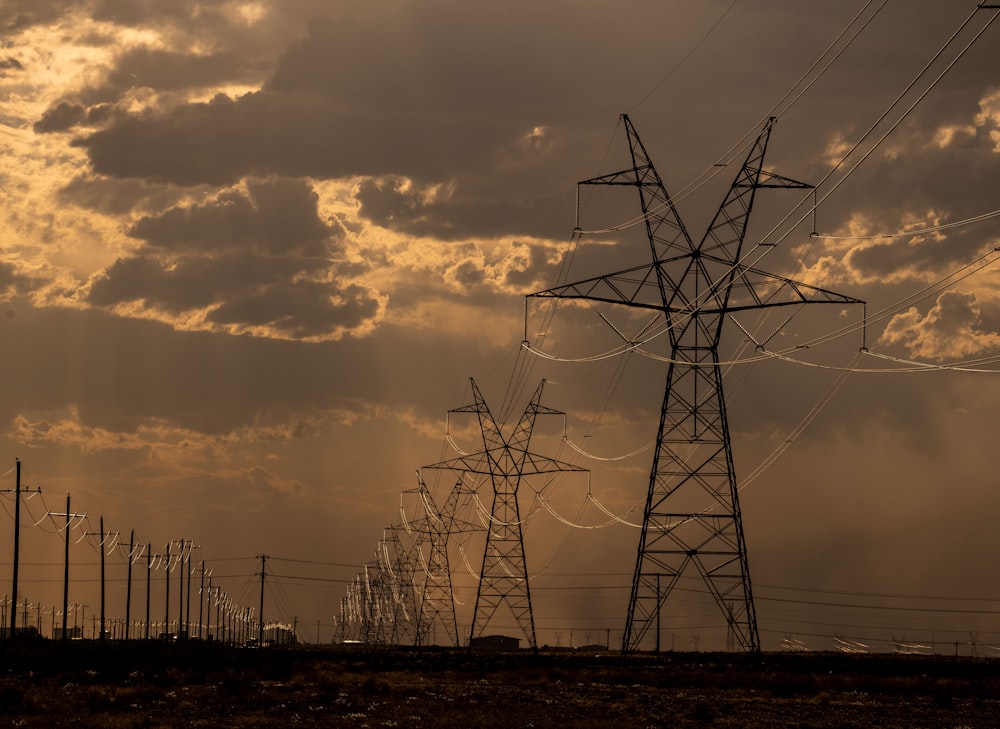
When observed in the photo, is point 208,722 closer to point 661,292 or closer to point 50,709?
point 50,709

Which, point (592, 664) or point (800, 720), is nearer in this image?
point (800, 720)

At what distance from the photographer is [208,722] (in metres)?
45.0

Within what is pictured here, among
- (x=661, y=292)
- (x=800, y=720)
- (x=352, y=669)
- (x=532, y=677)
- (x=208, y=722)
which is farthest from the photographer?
(x=352, y=669)

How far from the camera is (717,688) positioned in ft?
214

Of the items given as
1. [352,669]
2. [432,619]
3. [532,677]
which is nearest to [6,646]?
[352,669]

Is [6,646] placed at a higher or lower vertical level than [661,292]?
lower

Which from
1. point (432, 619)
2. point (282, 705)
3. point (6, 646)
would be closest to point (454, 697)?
point (282, 705)

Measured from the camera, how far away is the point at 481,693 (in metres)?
60.0

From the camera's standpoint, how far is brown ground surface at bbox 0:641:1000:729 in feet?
155

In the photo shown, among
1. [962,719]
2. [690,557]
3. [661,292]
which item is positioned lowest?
[962,719]

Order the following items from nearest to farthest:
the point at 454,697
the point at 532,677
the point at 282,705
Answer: the point at 282,705 → the point at 454,697 → the point at 532,677

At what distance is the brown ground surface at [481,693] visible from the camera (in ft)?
155

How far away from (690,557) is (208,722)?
2994cm

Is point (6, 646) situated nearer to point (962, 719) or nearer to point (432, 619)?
point (962, 719)
